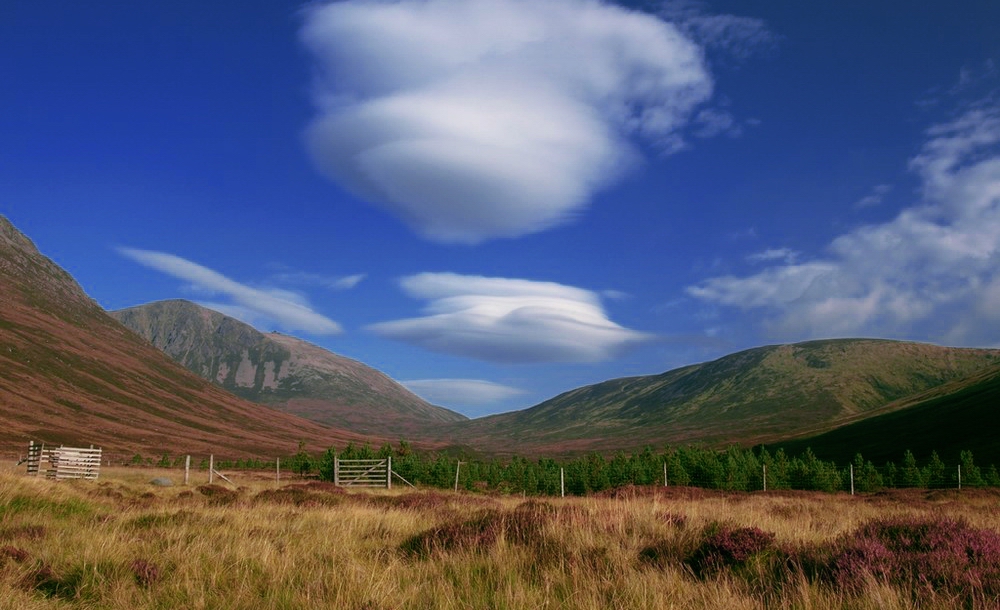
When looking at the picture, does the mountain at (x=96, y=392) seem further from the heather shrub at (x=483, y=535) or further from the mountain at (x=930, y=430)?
the mountain at (x=930, y=430)

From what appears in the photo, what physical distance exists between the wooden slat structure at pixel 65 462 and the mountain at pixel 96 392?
2136 inches

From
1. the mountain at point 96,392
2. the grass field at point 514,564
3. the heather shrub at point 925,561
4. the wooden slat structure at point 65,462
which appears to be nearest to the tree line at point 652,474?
the wooden slat structure at point 65,462

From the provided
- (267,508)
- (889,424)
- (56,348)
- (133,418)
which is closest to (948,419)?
(889,424)

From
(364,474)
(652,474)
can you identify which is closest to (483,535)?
(364,474)

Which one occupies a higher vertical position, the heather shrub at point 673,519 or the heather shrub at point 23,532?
the heather shrub at point 673,519

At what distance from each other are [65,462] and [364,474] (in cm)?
1461

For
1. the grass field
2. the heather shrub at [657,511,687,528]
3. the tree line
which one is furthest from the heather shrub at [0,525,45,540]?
Result: the tree line

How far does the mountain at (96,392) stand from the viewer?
99875mm

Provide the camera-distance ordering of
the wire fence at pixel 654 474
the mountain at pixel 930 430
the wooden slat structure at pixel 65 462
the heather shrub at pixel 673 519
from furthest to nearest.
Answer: the mountain at pixel 930 430 → the wire fence at pixel 654 474 → the wooden slat structure at pixel 65 462 → the heather shrub at pixel 673 519

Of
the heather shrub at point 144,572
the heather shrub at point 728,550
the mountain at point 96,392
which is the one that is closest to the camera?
the heather shrub at point 144,572

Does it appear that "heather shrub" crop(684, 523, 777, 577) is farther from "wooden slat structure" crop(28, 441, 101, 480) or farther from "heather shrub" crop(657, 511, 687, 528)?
"wooden slat structure" crop(28, 441, 101, 480)

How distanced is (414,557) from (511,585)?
71.3 inches

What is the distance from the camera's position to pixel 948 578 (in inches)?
198

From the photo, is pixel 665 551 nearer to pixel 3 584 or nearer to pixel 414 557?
pixel 414 557
